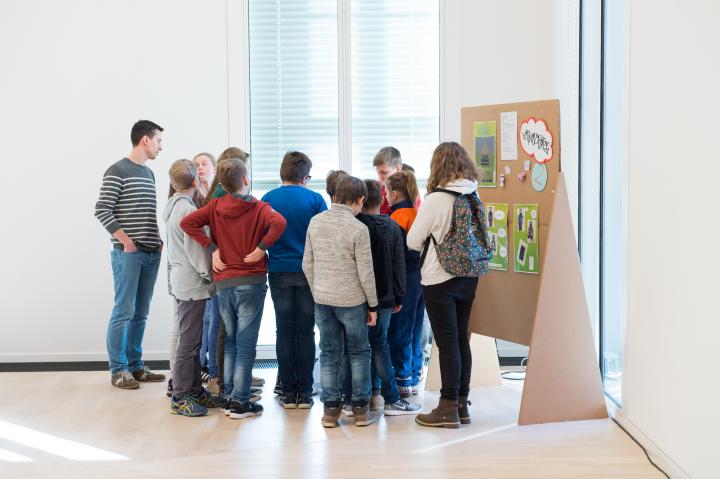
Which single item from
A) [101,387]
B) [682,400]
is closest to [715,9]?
[682,400]

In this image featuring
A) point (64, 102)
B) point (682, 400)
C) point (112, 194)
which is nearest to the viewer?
point (682, 400)

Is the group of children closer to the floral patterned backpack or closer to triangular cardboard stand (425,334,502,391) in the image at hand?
the floral patterned backpack

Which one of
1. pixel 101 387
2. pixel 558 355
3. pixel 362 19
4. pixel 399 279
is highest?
pixel 362 19

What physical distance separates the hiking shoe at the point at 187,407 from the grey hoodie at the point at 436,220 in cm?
148

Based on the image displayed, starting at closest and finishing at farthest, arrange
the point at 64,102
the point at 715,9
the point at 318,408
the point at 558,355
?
the point at 715,9
the point at 558,355
the point at 318,408
the point at 64,102

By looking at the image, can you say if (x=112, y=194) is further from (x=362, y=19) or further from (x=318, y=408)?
(x=362, y=19)

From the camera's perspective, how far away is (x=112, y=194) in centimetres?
502

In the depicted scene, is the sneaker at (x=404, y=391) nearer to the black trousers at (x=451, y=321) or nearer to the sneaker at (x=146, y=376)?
the black trousers at (x=451, y=321)

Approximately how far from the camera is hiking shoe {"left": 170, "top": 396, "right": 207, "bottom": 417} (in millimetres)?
4488

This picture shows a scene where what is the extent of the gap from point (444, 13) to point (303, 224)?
230 centimetres

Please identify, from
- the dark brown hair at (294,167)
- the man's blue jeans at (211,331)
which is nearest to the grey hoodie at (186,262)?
the man's blue jeans at (211,331)

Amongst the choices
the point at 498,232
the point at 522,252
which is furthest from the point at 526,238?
the point at 498,232

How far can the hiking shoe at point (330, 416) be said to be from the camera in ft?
13.9

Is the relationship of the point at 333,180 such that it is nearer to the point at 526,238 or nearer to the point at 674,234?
the point at 526,238
